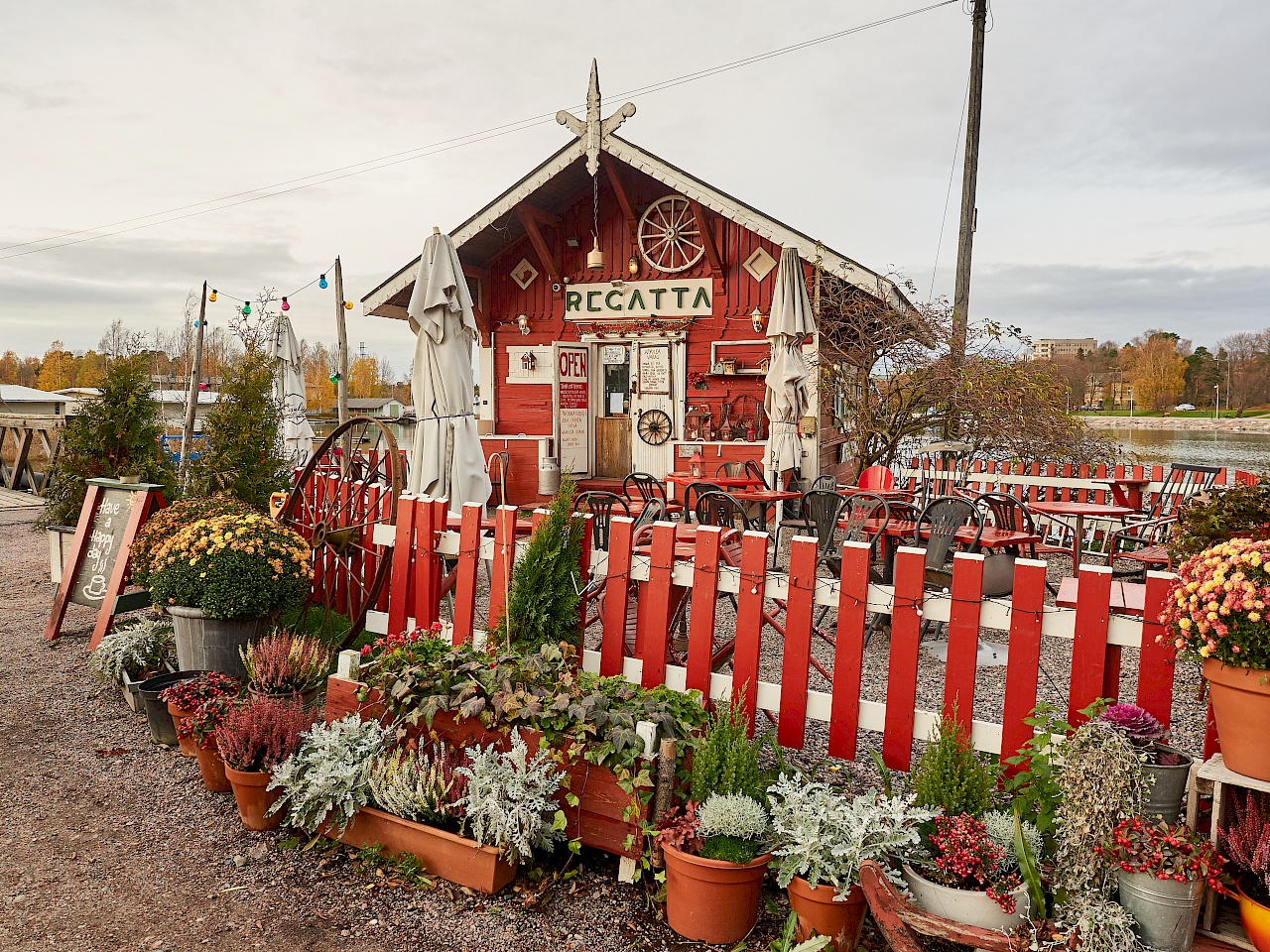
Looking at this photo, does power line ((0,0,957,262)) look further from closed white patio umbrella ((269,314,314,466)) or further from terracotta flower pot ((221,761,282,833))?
terracotta flower pot ((221,761,282,833))

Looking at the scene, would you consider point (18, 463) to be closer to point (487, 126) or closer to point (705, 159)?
point (487, 126)

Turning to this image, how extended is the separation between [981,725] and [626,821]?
4.62 feet

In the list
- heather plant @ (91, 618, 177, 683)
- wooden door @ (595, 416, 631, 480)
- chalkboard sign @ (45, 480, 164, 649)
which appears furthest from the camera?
wooden door @ (595, 416, 631, 480)

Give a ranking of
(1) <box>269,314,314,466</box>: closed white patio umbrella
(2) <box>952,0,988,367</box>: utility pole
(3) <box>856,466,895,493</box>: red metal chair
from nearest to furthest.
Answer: (3) <box>856,466,895,493</box>: red metal chair
(2) <box>952,0,988,367</box>: utility pole
(1) <box>269,314,314,466</box>: closed white patio umbrella

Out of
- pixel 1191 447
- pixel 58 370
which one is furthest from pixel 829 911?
pixel 58 370

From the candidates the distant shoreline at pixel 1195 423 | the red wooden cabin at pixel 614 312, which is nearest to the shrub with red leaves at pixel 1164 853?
the red wooden cabin at pixel 614 312

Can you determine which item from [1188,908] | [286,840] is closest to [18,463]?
[286,840]

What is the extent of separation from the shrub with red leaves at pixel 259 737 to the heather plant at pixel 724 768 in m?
1.62

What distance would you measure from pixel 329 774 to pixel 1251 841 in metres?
2.82

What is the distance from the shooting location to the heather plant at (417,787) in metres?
2.73

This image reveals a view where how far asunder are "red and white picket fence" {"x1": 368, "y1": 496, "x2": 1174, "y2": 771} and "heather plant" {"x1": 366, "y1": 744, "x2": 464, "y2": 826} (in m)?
0.88

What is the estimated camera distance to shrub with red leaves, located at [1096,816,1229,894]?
198cm

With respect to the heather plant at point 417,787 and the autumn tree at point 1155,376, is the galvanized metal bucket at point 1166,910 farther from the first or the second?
the autumn tree at point 1155,376

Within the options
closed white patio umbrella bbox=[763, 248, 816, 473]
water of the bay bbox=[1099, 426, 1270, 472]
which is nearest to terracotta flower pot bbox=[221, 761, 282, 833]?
closed white patio umbrella bbox=[763, 248, 816, 473]
